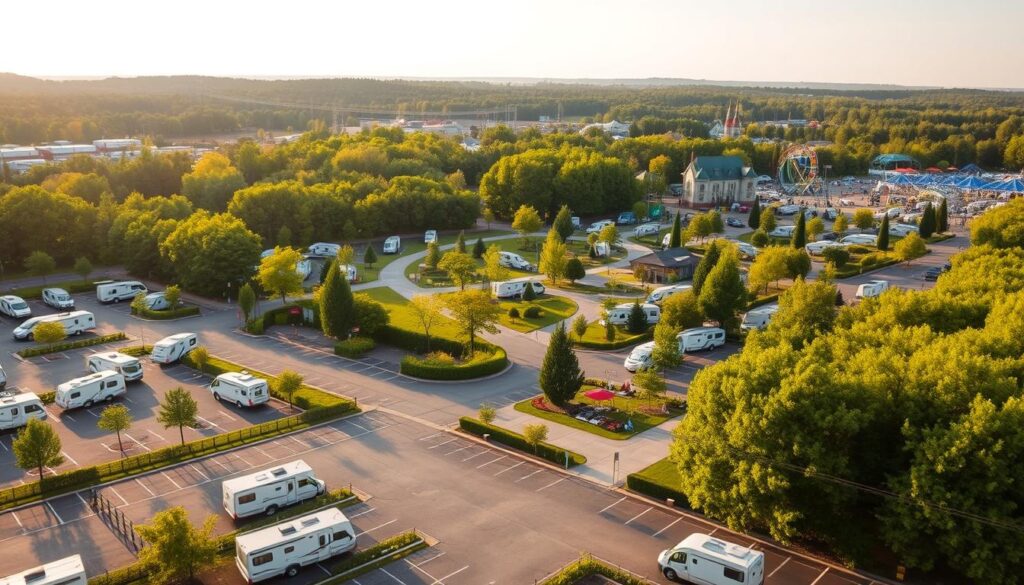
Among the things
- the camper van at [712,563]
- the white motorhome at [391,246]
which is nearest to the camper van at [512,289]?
the white motorhome at [391,246]

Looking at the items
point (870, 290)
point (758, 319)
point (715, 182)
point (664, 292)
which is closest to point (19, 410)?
point (664, 292)

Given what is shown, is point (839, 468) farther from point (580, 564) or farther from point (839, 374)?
point (580, 564)

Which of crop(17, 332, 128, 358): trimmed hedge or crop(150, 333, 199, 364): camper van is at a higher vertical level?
crop(150, 333, 199, 364): camper van

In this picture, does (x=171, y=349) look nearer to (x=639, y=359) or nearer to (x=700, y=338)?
(x=639, y=359)

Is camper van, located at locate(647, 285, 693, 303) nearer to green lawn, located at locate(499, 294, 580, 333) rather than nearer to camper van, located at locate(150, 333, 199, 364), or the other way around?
green lawn, located at locate(499, 294, 580, 333)

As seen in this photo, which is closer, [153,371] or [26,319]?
[153,371]

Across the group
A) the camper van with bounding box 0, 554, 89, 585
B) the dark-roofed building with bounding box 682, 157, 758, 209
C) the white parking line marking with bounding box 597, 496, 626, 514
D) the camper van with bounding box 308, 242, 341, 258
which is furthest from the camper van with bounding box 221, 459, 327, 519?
the dark-roofed building with bounding box 682, 157, 758, 209

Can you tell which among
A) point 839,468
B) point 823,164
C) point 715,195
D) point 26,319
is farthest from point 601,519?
point 823,164
